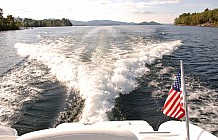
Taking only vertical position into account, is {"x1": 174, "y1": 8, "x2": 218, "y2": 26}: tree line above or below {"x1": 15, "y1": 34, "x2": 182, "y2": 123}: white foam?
above

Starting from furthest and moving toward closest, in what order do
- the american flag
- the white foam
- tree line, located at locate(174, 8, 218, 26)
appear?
tree line, located at locate(174, 8, 218, 26), the white foam, the american flag

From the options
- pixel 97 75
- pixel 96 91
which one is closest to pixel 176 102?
pixel 96 91

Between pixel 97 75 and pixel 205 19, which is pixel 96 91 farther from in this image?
pixel 205 19

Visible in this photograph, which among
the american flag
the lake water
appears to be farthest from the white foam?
the american flag

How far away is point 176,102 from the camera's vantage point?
11.4 ft

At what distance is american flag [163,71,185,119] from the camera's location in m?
3.45

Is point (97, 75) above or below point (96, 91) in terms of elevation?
above

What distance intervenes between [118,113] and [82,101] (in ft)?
3.46

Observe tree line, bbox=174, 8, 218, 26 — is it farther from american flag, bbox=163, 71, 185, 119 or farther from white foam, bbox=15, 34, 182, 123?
american flag, bbox=163, 71, 185, 119

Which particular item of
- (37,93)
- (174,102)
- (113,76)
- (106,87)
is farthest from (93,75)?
(174,102)

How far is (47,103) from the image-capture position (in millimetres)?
6949

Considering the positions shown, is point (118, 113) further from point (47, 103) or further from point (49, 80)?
point (49, 80)

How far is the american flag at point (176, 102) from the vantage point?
3449 mm

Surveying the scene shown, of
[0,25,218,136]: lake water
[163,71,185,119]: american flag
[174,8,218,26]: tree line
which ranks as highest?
[174,8,218,26]: tree line
